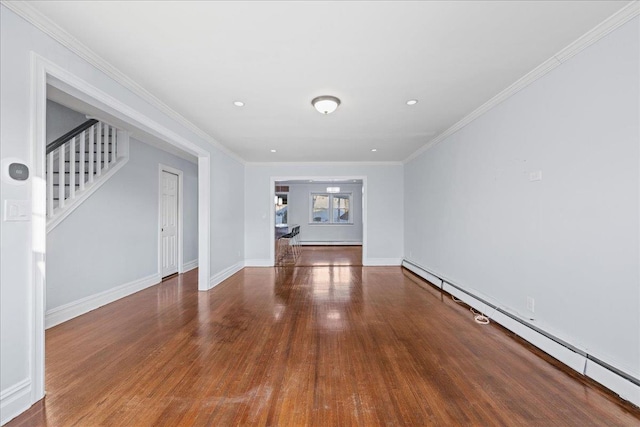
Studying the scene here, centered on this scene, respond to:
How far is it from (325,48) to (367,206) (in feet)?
15.5

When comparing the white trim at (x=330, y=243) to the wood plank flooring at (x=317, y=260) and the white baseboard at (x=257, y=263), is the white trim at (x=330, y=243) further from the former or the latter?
the white baseboard at (x=257, y=263)

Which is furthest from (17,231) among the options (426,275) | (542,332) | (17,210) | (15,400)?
(426,275)

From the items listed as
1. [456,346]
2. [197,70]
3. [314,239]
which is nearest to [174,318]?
[197,70]

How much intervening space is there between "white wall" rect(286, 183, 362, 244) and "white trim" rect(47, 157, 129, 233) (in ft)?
24.0

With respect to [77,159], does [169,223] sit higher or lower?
lower

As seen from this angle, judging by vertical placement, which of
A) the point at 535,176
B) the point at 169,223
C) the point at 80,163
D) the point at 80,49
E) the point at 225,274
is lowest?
the point at 225,274

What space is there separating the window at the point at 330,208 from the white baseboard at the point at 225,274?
5.26 m

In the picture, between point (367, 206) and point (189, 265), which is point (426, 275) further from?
point (189, 265)

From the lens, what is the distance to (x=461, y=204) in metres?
3.94

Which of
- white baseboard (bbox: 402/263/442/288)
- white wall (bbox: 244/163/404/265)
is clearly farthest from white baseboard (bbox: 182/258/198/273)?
white baseboard (bbox: 402/263/442/288)

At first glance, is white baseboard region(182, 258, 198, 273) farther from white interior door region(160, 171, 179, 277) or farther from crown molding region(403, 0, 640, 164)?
crown molding region(403, 0, 640, 164)

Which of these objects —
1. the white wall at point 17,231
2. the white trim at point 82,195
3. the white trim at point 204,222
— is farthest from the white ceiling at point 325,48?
the white trim at point 82,195

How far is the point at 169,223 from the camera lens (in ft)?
17.7

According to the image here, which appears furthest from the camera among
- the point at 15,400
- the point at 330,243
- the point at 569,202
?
the point at 330,243
